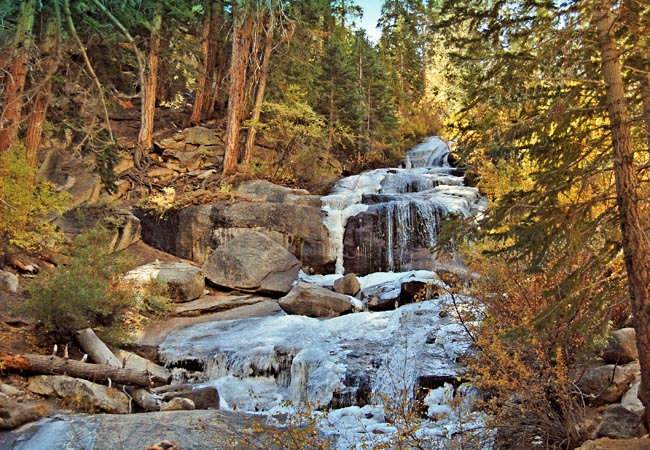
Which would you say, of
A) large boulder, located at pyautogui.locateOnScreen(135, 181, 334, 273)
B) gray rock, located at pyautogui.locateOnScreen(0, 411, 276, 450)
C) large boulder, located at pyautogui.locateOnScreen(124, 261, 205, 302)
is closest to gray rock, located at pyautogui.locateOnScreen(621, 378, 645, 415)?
gray rock, located at pyautogui.locateOnScreen(0, 411, 276, 450)

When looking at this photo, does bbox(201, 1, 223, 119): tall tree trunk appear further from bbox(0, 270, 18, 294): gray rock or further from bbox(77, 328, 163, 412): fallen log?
bbox(77, 328, 163, 412): fallen log

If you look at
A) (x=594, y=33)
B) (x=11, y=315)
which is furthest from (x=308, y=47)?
(x=594, y=33)

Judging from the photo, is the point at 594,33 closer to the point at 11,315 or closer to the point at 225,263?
the point at 11,315

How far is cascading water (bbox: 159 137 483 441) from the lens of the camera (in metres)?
7.45

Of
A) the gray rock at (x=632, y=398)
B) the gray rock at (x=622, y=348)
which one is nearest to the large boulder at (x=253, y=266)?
the gray rock at (x=622, y=348)

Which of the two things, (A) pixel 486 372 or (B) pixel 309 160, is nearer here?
(A) pixel 486 372

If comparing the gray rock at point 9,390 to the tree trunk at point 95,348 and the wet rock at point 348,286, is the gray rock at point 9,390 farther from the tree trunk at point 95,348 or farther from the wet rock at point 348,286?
the wet rock at point 348,286

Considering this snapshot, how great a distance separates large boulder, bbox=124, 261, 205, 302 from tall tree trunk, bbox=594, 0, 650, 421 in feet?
35.0

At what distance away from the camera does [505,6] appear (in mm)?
5113

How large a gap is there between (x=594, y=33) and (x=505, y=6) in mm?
952

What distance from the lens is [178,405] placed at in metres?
7.15

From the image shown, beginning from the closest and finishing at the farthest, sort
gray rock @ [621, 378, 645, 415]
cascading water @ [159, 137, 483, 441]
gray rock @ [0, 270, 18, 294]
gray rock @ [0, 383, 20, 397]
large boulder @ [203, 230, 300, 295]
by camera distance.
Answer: gray rock @ [621, 378, 645, 415] < gray rock @ [0, 383, 20, 397] < cascading water @ [159, 137, 483, 441] < gray rock @ [0, 270, 18, 294] < large boulder @ [203, 230, 300, 295]

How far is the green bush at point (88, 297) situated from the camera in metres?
8.35

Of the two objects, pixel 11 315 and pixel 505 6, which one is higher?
pixel 505 6
